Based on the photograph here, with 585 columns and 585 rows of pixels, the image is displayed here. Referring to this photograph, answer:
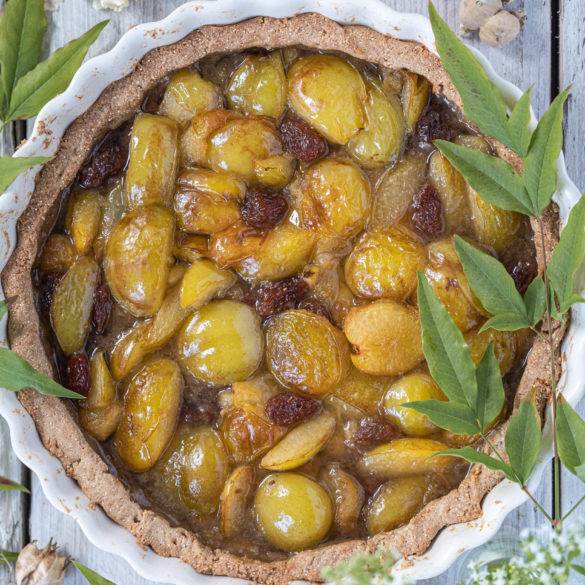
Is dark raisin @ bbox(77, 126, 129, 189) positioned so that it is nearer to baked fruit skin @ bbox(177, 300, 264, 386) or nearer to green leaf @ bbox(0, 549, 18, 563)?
baked fruit skin @ bbox(177, 300, 264, 386)

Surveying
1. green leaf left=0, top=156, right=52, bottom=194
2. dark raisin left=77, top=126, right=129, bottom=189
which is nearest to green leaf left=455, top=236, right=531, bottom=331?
dark raisin left=77, top=126, right=129, bottom=189

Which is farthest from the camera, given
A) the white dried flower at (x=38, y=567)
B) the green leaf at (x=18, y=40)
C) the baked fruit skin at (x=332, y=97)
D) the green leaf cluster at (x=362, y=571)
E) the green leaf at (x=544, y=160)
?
the white dried flower at (x=38, y=567)

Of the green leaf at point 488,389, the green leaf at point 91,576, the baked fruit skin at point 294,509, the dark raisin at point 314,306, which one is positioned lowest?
the green leaf at point 91,576

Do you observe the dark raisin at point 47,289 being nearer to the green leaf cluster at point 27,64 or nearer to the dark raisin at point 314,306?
the green leaf cluster at point 27,64

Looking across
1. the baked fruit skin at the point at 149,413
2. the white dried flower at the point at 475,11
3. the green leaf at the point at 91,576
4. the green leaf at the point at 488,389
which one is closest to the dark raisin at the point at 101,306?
the baked fruit skin at the point at 149,413

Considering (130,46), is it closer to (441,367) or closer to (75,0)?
(75,0)

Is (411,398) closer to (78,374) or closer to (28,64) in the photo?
(78,374)

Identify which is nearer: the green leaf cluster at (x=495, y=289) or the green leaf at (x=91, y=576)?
the green leaf cluster at (x=495, y=289)
